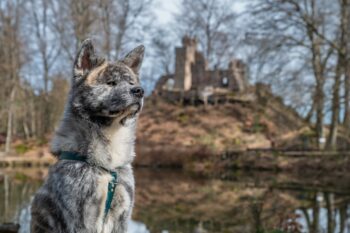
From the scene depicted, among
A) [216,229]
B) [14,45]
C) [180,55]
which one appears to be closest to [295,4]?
[216,229]

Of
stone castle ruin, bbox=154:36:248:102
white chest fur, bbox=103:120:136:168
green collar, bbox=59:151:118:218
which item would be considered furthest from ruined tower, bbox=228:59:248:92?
green collar, bbox=59:151:118:218

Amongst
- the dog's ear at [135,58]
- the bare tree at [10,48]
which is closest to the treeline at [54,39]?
the bare tree at [10,48]

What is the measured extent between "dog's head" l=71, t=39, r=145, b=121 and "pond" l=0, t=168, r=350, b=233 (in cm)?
413

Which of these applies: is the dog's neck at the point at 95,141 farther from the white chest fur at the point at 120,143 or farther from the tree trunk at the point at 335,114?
the tree trunk at the point at 335,114

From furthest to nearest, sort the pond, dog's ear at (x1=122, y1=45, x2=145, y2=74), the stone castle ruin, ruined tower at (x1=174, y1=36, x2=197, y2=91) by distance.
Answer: ruined tower at (x1=174, y1=36, x2=197, y2=91)
the stone castle ruin
the pond
dog's ear at (x1=122, y1=45, x2=145, y2=74)

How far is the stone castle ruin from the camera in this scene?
43.2 metres

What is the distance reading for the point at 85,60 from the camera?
387cm

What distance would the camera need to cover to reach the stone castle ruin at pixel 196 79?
4322 centimetres

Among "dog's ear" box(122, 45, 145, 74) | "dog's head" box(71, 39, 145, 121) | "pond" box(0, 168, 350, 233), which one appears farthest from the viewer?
"pond" box(0, 168, 350, 233)

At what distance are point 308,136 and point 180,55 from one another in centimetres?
2037

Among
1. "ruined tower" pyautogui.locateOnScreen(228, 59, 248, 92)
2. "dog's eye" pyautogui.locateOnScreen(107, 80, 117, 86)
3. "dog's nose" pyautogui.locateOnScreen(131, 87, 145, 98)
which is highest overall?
"ruined tower" pyautogui.locateOnScreen(228, 59, 248, 92)

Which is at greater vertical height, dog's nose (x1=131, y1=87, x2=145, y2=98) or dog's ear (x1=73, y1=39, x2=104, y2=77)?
dog's ear (x1=73, y1=39, x2=104, y2=77)

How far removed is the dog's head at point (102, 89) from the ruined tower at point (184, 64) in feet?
138

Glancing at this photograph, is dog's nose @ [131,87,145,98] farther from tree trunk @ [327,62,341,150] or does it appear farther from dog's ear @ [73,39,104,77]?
tree trunk @ [327,62,341,150]
